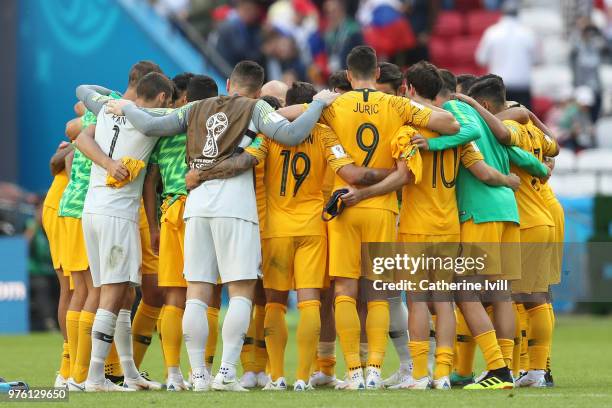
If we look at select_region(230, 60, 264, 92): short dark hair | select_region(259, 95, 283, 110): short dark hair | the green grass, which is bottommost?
the green grass

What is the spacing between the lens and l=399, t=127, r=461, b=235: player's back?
10.9 m

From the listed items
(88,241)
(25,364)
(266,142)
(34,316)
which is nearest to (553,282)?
(266,142)

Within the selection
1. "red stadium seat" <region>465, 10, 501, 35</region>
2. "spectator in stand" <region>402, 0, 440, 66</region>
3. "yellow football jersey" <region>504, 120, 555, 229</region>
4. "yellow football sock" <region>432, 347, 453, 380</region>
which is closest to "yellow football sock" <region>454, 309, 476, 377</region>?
"yellow football sock" <region>432, 347, 453, 380</region>

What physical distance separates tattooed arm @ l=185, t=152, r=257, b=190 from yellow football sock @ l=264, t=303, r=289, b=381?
112 cm

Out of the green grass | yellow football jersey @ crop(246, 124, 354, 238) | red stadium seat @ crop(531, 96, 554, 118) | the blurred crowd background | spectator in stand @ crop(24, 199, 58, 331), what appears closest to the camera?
the green grass

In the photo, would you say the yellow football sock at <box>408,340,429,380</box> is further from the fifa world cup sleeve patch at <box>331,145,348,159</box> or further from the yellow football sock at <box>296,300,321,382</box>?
the fifa world cup sleeve patch at <box>331,145,348,159</box>

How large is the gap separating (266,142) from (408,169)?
3.58 feet

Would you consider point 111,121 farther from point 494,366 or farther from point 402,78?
point 494,366

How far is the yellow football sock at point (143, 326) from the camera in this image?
11680 millimetres

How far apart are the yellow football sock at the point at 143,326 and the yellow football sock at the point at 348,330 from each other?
171cm

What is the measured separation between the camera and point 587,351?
15.9 metres

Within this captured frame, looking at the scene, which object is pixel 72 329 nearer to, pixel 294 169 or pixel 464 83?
pixel 294 169

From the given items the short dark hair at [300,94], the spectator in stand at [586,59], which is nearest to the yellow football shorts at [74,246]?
the short dark hair at [300,94]

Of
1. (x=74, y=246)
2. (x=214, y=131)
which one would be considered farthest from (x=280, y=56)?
(x=214, y=131)
